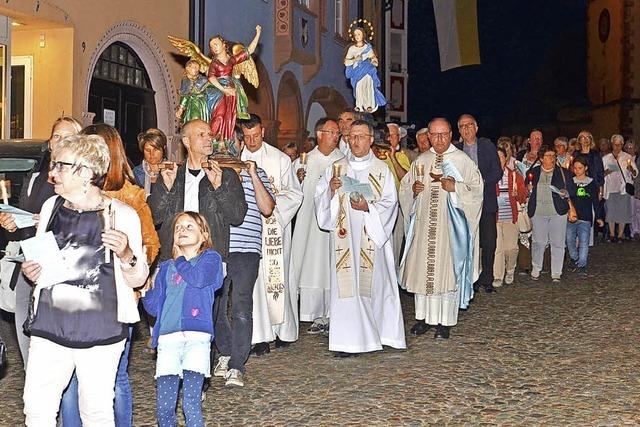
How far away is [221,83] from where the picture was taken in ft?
24.4

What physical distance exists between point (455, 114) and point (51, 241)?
50.8m

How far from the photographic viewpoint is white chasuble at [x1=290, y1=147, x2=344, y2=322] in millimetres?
9667

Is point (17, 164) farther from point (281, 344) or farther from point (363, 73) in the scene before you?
point (363, 73)

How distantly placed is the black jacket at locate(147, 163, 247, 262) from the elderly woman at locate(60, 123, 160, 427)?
36.0 inches

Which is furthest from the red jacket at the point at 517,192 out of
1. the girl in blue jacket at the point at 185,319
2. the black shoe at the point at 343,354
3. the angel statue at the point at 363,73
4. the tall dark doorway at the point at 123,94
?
the girl in blue jacket at the point at 185,319

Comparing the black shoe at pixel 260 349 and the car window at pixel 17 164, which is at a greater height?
the car window at pixel 17 164

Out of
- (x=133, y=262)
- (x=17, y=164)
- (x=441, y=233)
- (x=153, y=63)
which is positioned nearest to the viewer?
(x=133, y=262)

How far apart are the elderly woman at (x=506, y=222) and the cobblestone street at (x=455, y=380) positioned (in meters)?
2.51

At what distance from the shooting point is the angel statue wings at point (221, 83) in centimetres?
740

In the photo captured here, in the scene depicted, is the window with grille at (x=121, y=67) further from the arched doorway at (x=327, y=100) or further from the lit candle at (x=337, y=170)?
the arched doorway at (x=327, y=100)

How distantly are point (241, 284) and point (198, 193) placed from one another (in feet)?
3.03

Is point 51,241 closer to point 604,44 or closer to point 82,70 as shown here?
point 82,70

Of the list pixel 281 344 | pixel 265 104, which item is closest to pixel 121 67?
pixel 265 104

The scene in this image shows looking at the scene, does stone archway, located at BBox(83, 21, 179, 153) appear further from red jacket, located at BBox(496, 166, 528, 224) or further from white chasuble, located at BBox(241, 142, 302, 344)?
white chasuble, located at BBox(241, 142, 302, 344)
